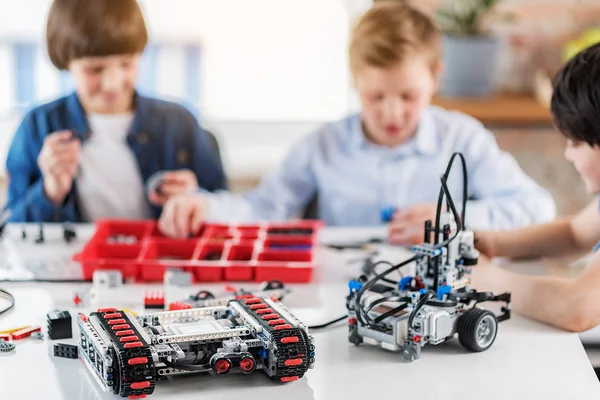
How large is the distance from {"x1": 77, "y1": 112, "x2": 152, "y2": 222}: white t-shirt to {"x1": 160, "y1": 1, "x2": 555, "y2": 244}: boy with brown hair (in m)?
0.18

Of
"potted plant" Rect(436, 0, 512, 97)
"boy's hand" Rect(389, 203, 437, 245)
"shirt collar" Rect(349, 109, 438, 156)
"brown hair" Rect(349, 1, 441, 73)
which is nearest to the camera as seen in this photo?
"boy's hand" Rect(389, 203, 437, 245)

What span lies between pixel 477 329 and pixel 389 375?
0.15 m

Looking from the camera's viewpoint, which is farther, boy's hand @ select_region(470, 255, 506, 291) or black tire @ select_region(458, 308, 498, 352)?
boy's hand @ select_region(470, 255, 506, 291)

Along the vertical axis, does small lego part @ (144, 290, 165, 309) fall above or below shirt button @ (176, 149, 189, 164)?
below

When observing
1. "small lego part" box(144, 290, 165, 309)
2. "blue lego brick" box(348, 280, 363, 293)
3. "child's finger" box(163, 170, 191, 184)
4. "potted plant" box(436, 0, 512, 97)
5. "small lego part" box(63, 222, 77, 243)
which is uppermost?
"potted plant" box(436, 0, 512, 97)

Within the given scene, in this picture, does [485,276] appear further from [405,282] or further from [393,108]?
[393,108]

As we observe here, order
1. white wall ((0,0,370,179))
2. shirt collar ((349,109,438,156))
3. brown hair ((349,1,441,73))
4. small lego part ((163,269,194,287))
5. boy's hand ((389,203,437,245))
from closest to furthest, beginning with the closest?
small lego part ((163,269,194,287))
boy's hand ((389,203,437,245))
brown hair ((349,1,441,73))
shirt collar ((349,109,438,156))
white wall ((0,0,370,179))

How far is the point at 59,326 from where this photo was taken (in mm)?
1286

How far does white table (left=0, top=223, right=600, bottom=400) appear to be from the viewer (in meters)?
1.11

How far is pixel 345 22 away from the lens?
7.47 ft

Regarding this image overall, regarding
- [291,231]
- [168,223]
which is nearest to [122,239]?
[168,223]

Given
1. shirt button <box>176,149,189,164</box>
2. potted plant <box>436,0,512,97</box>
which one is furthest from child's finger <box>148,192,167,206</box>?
potted plant <box>436,0,512,97</box>

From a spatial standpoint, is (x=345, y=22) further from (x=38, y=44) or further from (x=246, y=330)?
(x=246, y=330)

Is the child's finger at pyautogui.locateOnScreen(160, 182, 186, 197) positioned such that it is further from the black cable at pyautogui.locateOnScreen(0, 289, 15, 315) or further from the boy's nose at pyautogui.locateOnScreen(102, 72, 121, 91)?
the black cable at pyautogui.locateOnScreen(0, 289, 15, 315)
